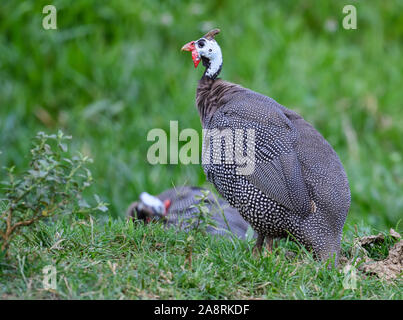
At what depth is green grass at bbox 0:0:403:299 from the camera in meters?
7.32

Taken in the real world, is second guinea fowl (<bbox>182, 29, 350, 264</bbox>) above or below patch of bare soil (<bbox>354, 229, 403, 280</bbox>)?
above

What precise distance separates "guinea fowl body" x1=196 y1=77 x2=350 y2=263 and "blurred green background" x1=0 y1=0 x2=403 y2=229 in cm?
312

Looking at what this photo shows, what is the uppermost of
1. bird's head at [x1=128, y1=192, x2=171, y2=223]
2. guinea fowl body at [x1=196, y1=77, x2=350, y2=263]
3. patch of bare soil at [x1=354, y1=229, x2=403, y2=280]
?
guinea fowl body at [x1=196, y1=77, x2=350, y2=263]

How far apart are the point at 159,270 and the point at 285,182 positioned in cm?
87

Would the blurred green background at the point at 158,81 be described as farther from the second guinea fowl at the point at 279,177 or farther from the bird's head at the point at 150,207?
the second guinea fowl at the point at 279,177

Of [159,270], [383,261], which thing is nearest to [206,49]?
[159,270]

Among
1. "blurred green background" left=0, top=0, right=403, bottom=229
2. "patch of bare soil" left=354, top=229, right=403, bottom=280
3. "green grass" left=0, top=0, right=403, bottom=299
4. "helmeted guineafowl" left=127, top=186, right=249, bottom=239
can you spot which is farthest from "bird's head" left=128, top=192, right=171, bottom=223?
"patch of bare soil" left=354, top=229, right=403, bottom=280

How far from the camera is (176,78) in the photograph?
8.27 meters

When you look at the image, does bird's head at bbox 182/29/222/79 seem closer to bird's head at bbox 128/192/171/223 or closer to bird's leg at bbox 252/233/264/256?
bird's leg at bbox 252/233/264/256

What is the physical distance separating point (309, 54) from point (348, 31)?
1034 mm

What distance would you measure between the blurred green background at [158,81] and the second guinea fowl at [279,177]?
3.10 meters

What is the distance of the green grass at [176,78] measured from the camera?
732 cm

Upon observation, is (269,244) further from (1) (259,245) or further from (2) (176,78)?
(2) (176,78)
